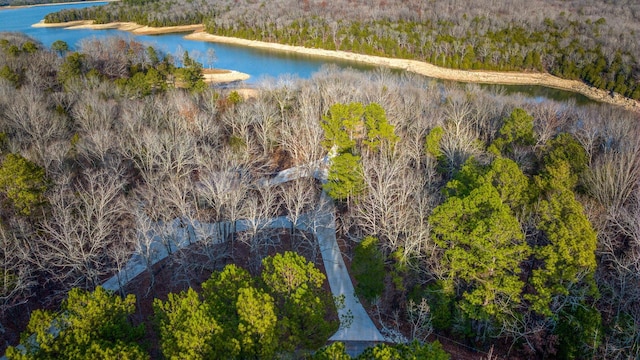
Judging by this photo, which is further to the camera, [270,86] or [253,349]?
[270,86]

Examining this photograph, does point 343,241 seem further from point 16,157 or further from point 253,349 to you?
point 16,157

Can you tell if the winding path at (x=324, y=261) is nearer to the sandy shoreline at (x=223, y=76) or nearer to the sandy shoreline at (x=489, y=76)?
the sandy shoreline at (x=223, y=76)

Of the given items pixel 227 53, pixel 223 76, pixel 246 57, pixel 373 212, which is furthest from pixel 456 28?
pixel 373 212

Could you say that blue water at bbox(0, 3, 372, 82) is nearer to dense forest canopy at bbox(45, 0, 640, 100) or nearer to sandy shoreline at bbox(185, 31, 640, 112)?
sandy shoreline at bbox(185, 31, 640, 112)

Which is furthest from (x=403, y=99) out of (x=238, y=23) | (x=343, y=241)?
(x=238, y=23)

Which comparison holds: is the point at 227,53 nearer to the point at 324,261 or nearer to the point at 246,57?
the point at 246,57

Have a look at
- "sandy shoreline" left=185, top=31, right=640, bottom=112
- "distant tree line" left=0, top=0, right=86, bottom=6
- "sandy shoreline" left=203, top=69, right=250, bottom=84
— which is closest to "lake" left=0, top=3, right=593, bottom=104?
"sandy shoreline" left=203, top=69, right=250, bottom=84

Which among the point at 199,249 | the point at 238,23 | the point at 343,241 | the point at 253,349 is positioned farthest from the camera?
the point at 238,23
